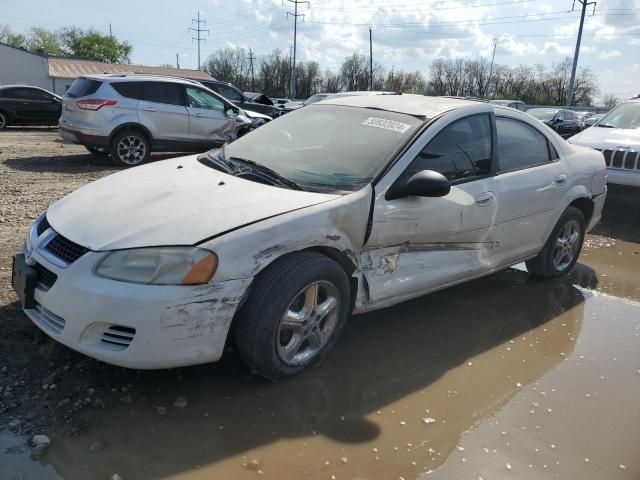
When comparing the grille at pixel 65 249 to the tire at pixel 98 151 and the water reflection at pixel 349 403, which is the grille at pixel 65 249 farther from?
the tire at pixel 98 151

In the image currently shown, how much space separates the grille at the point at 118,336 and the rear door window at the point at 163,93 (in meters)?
8.44

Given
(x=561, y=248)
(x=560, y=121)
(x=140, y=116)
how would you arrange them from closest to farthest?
(x=561, y=248)
(x=140, y=116)
(x=560, y=121)

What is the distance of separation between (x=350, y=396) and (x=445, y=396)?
57cm

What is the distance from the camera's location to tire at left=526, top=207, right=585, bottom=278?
5070mm

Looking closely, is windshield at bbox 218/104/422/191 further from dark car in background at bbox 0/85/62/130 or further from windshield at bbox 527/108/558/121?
windshield at bbox 527/108/558/121

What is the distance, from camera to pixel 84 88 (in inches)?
396

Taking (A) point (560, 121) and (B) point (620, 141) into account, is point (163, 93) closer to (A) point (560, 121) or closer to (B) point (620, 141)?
(B) point (620, 141)

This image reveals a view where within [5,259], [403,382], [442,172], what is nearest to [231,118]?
[5,259]

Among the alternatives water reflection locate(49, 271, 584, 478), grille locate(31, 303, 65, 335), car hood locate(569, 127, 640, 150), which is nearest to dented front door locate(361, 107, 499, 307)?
water reflection locate(49, 271, 584, 478)

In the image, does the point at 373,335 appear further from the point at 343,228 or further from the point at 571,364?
the point at 571,364

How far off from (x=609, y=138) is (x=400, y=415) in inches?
269

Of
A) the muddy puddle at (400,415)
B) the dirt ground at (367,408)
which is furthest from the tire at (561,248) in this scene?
the muddy puddle at (400,415)

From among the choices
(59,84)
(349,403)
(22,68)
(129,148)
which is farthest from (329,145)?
(59,84)

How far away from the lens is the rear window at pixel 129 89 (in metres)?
10.1
